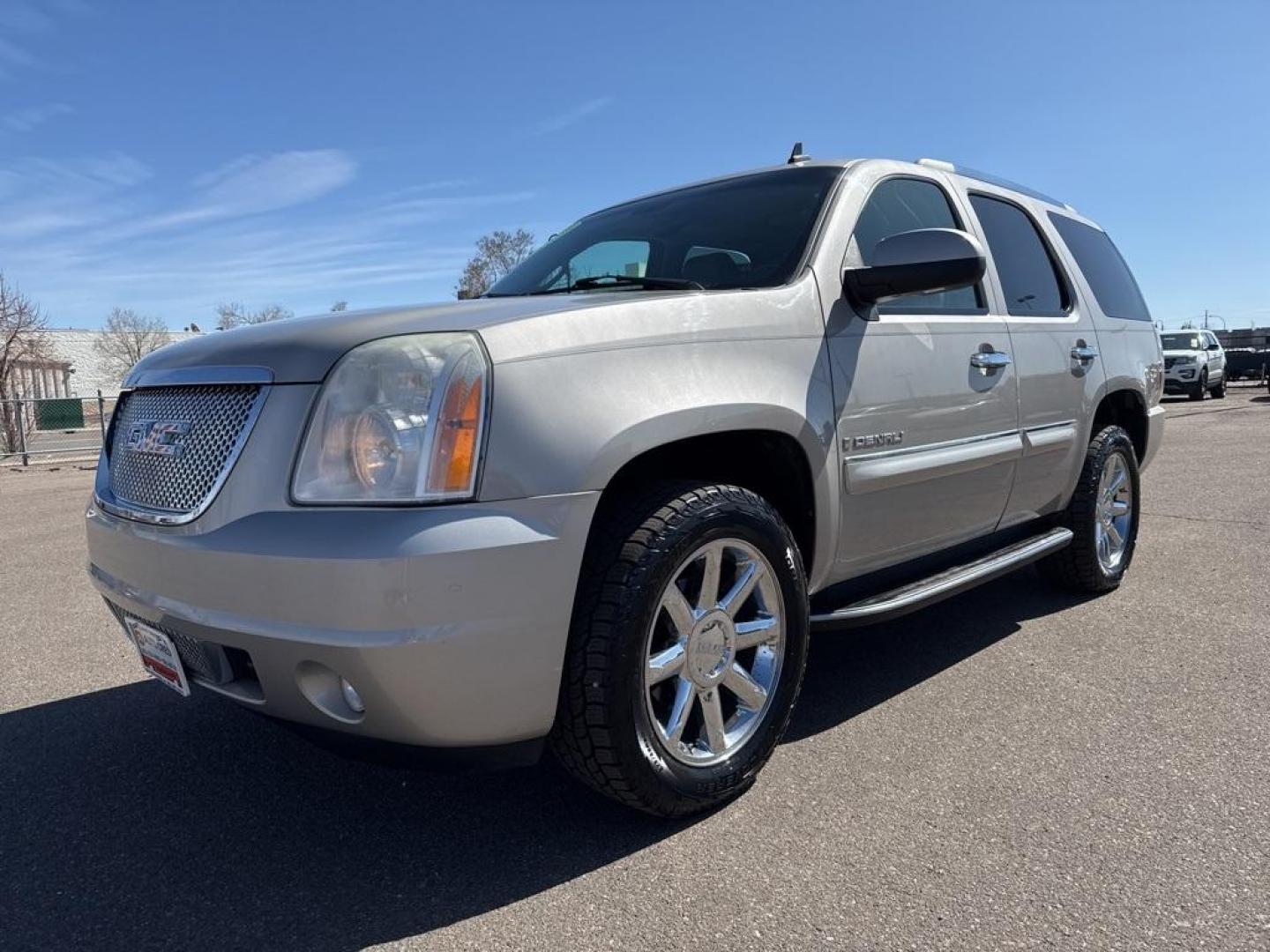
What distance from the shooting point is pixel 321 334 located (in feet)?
7.04

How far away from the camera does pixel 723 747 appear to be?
2475 millimetres

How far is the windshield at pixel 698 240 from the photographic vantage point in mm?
3031

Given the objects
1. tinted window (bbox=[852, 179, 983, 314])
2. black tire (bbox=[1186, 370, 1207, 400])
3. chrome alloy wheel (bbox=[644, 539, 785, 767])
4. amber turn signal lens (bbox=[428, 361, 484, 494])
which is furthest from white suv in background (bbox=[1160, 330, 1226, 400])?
amber turn signal lens (bbox=[428, 361, 484, 494])

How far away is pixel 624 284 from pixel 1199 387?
83.1ft

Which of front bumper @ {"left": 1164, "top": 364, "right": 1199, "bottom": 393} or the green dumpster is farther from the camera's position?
front bumper @ {"left": 1164, "top": 364, "right": 1199, "bottom": 393}

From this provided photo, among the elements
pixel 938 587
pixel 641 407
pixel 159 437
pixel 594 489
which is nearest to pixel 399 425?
pixel 594 489

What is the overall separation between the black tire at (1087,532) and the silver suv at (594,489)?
1039 millimetres

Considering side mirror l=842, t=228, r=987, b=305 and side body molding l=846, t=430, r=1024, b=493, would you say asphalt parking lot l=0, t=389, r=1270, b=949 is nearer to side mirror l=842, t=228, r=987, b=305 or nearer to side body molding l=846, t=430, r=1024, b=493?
side body molding l=846, t=430, r=1024, b=493

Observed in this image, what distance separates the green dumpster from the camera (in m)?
16.6

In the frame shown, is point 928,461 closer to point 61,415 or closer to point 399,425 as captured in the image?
point 399,425

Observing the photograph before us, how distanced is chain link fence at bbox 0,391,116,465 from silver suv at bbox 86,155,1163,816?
514 inches

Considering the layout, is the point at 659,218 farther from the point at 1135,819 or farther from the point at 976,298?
the point at 1135,819

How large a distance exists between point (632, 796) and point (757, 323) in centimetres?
128

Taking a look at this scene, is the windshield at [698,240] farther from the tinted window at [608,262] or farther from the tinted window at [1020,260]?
the tinted window at [1020,260]
